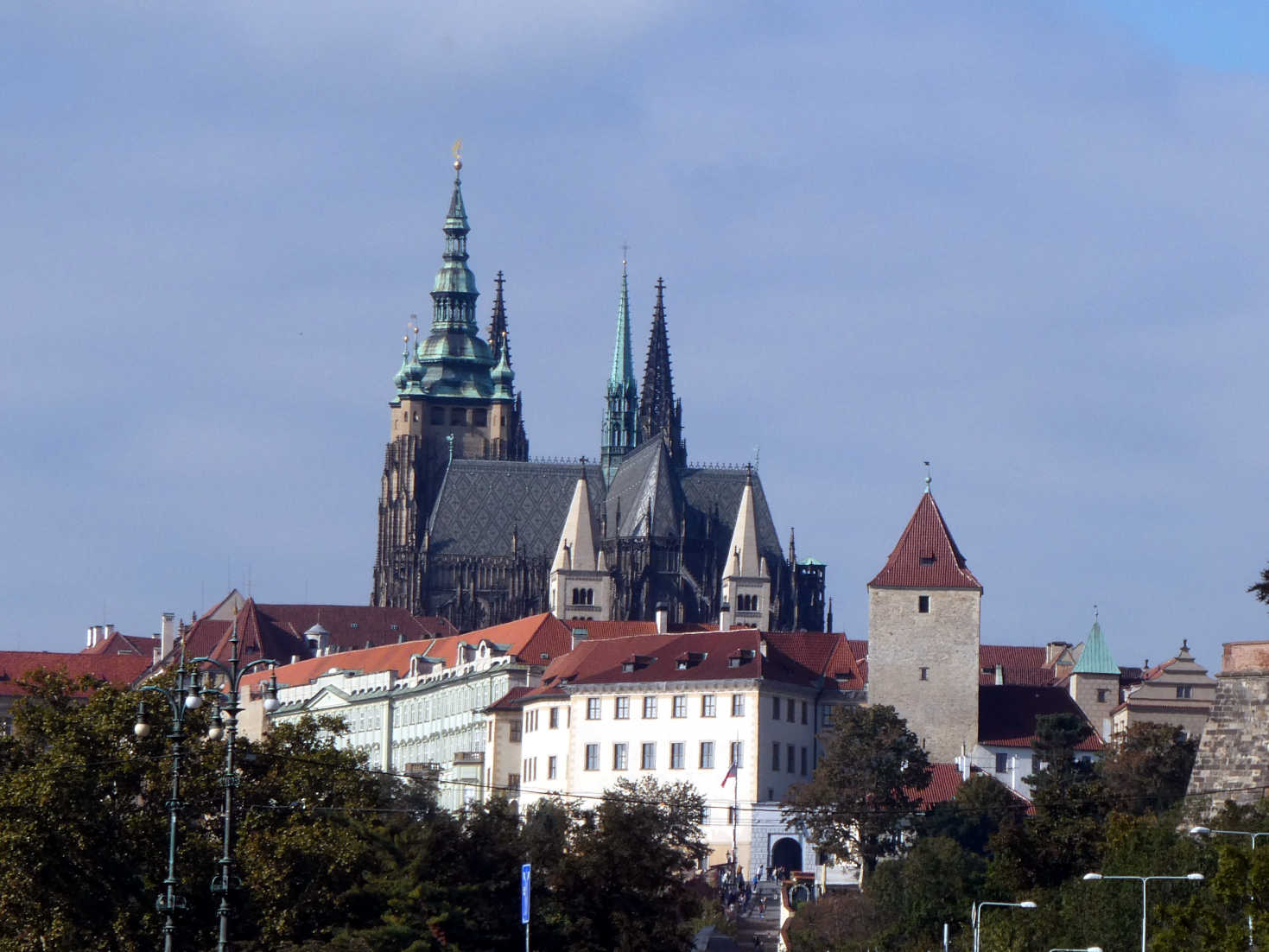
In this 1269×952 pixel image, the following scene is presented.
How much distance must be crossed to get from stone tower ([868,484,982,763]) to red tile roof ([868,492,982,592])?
4cm

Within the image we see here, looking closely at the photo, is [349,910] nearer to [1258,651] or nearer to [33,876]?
[33,876]

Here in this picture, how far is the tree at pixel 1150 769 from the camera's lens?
114250mm

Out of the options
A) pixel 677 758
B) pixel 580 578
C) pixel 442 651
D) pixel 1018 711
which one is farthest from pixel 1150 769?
pixel 580 578

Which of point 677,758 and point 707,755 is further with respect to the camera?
point 677,758

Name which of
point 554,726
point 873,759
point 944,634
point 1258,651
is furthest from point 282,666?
point 1258,651

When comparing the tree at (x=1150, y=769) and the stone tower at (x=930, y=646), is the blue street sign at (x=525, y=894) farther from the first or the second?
the stone tower at (x=930, y=646)

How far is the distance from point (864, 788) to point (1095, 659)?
32.2 m

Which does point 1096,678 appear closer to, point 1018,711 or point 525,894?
A: point 1018,711

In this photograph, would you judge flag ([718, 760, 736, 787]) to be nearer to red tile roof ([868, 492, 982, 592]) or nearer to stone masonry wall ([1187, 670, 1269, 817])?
red tile roof ([868, 492, 982, 592])

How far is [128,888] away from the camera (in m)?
78.6

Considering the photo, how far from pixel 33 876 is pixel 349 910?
7.86 metres

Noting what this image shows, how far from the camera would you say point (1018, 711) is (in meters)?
140

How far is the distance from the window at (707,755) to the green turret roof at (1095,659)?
21.1 m

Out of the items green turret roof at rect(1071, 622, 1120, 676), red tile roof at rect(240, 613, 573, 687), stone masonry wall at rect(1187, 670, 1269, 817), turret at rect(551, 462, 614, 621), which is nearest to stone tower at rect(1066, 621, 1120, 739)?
green turret roof at rect(1071, 622, 1120, 676)
